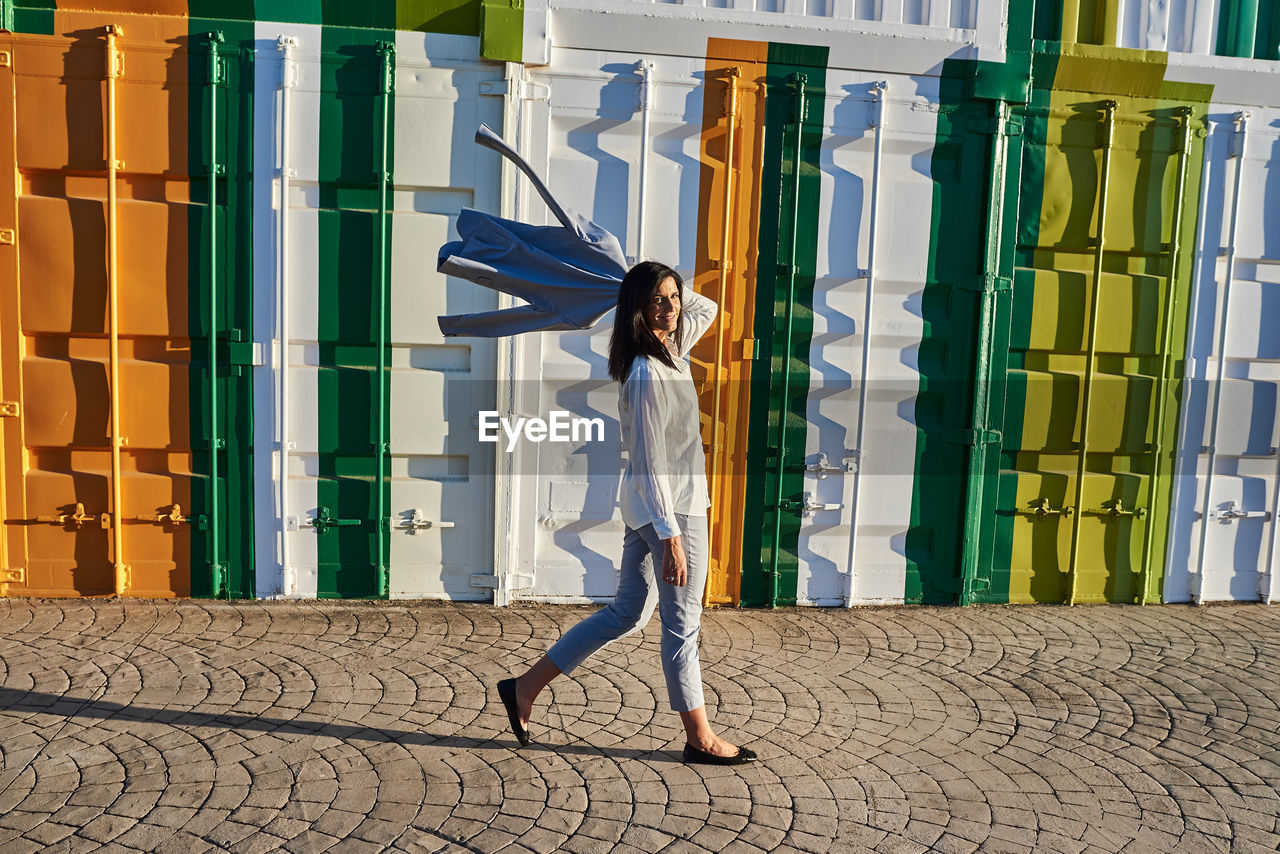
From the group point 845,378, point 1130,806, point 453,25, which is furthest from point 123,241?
point 1130,806

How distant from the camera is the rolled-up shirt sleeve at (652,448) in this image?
146 inches

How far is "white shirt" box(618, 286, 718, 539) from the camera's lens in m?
3.72

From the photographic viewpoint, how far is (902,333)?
5871mm

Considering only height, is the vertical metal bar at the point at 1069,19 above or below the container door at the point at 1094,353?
above

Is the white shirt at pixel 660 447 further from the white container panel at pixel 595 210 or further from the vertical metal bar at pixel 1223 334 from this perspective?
the vertical metal bar at pixel 1223 334

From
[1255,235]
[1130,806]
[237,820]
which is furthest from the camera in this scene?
[1255,235]

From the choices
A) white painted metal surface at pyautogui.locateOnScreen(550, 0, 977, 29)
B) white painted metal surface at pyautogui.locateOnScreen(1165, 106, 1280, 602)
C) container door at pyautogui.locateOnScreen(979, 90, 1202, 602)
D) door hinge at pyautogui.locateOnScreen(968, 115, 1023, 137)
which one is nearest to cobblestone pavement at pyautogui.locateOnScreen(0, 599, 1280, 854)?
container door at pyautogui.locateOnScreen(979, 90, 1202, 602)

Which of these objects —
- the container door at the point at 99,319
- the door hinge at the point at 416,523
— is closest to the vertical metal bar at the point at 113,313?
the container door at the point at 99,319

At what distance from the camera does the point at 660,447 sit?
373 centimetres

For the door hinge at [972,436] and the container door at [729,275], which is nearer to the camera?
the container door at [729,275]

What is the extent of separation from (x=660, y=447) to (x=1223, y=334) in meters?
4.23

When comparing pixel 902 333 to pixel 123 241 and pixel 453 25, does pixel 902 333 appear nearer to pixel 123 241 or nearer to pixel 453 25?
pixel 453 25

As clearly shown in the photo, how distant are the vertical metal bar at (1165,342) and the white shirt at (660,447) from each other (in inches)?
143

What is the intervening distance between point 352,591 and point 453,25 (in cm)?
311
